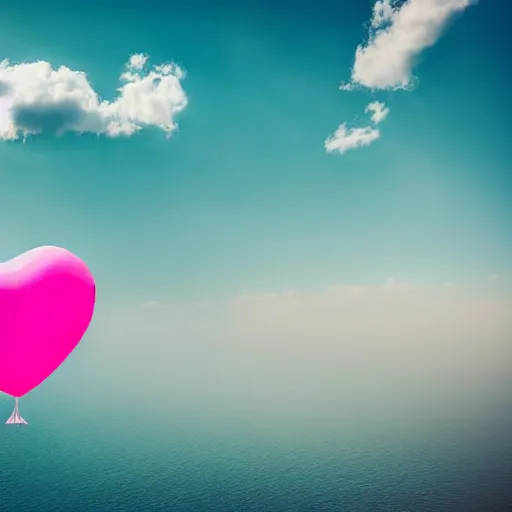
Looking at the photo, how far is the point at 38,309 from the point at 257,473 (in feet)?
486

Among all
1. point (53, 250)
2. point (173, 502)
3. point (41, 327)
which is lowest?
point (173, 502)

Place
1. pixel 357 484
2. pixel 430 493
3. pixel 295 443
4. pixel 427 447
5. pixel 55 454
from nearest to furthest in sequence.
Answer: pixel 430 493 → pixel 357 484 → pixel 55 454 → pixel 427 447 → pixel 295 443

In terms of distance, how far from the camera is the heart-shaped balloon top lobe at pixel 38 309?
45.6 feet

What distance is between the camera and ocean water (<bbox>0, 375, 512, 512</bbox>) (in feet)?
376

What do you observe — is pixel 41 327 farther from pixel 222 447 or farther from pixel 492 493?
pixel 222 447

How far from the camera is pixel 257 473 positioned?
5566 inches

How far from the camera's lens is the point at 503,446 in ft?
539

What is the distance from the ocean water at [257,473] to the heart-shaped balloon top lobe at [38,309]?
11619cm

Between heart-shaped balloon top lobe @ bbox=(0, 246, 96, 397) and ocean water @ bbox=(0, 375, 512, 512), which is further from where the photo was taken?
ocean water @ bbox=(0, 375, 512, 512)

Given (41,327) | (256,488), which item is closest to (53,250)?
(41,327)

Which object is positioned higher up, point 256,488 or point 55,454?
point 55,454

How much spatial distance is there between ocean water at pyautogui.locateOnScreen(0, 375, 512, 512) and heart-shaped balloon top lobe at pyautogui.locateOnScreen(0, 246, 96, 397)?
11619 cm

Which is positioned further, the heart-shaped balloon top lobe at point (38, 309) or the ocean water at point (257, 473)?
the ocean water at point (257, 473)

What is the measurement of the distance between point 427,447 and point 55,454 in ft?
513
